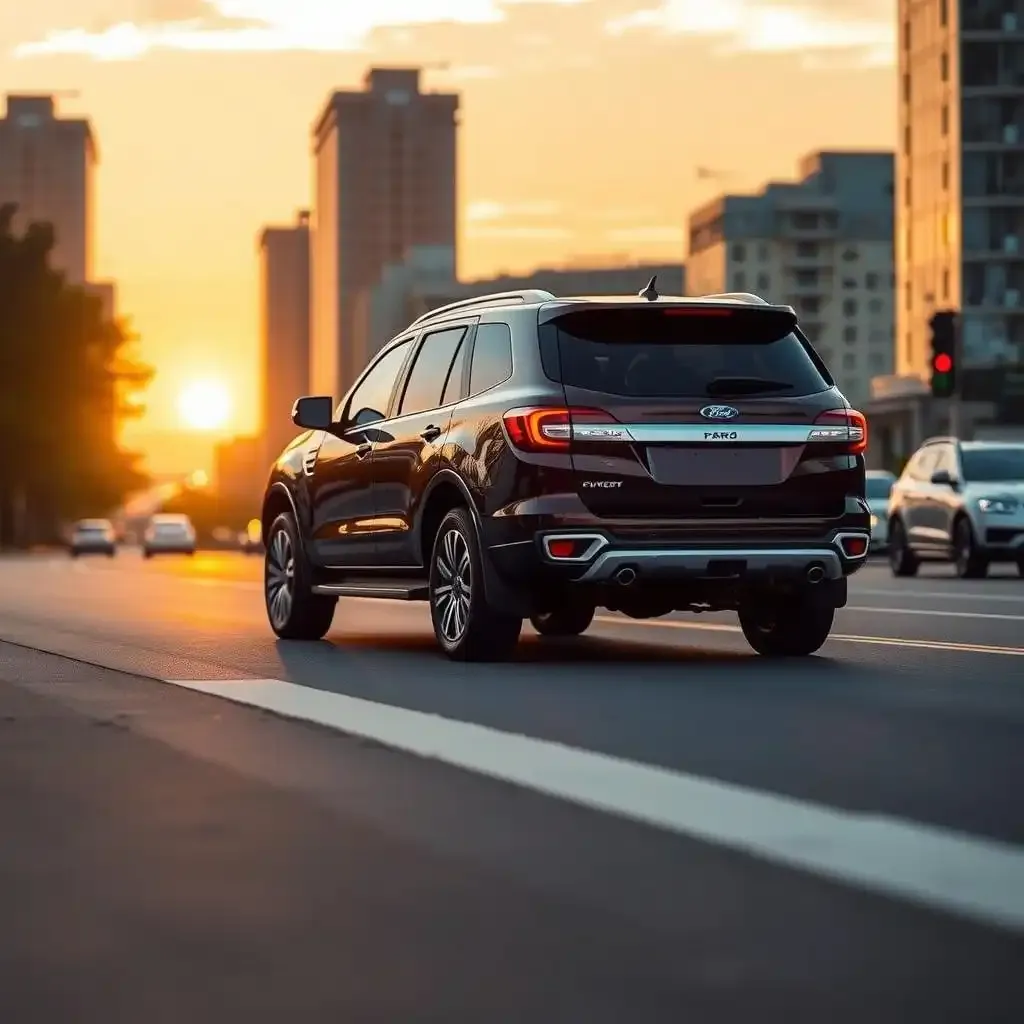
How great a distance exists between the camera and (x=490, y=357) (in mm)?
13039

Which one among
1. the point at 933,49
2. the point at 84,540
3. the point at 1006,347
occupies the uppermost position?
the point at 933,49

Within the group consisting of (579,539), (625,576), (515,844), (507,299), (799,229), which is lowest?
(515,844)

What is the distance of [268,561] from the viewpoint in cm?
1584

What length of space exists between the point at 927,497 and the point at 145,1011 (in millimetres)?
26509

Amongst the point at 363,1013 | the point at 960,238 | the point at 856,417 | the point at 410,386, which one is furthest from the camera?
the point at 960,238

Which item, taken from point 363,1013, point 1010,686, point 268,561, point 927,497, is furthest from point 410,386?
point 927,497

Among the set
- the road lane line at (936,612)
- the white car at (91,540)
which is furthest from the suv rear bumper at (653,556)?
the white car at (91,540)

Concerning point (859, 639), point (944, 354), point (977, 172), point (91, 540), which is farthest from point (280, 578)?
point (977, 172)

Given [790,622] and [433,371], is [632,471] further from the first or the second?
[433,371]

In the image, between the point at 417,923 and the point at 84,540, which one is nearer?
the point at 417,923

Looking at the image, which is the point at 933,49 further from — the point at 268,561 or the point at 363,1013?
the point at 363,1013

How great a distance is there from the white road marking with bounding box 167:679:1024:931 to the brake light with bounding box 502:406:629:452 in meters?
2.82

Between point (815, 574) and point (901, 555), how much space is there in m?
18.9

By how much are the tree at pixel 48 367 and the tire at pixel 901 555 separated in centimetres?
6271
